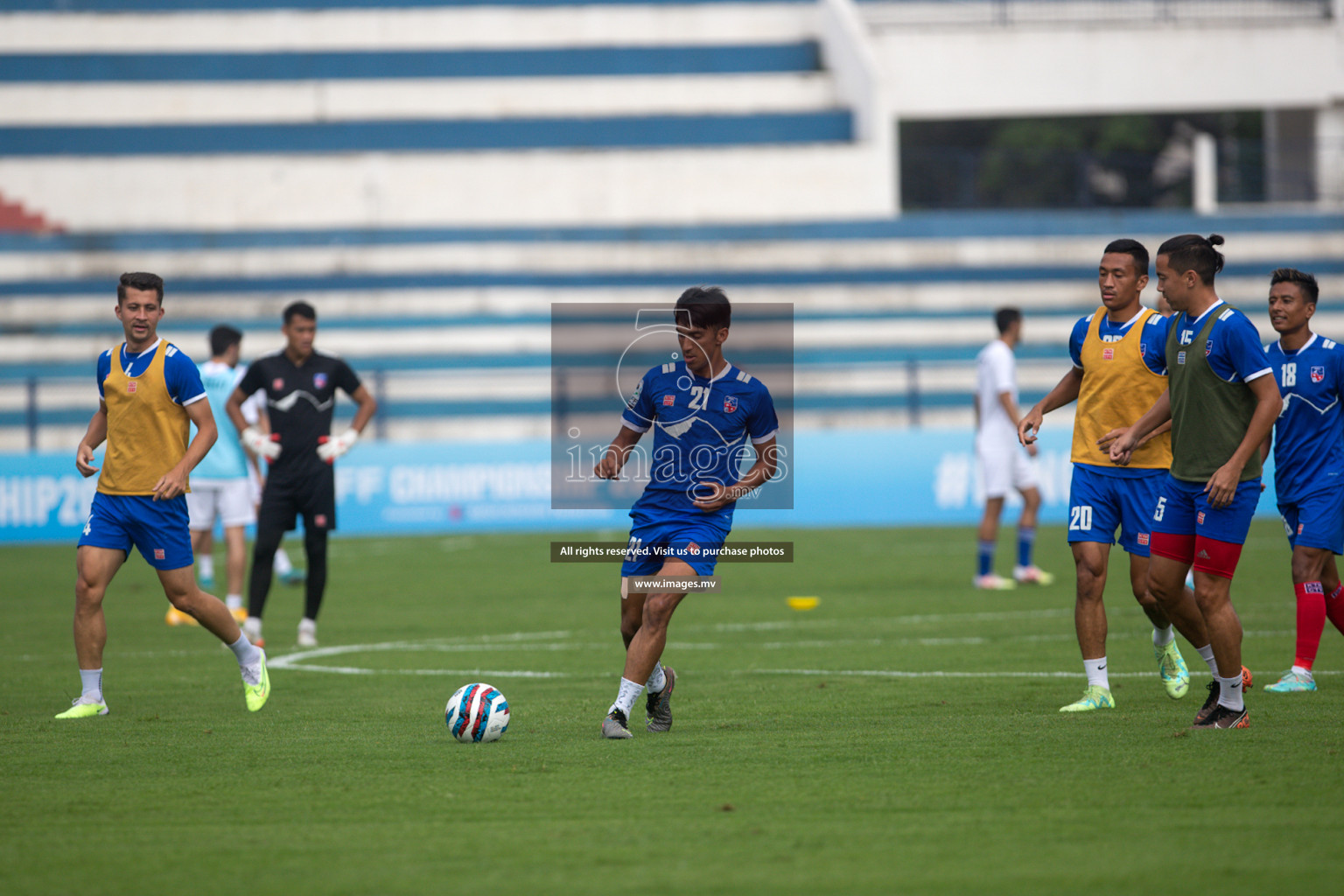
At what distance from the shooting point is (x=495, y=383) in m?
25.6

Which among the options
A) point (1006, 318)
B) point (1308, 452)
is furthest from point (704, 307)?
point (1006, 318)

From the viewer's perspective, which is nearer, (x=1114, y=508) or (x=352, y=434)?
(x=1114, y=508)

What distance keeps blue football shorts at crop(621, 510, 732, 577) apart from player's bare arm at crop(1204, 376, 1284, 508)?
7.55 ft

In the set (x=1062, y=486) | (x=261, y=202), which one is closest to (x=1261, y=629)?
(x=1062, y=486)

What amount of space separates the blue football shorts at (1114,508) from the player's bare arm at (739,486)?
5.77 feet

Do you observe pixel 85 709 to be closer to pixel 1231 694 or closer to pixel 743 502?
pixel 1231 694

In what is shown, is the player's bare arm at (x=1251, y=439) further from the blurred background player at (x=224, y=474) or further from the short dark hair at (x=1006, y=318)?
the blurred background player at (x=224, y=474)

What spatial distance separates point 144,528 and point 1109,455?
17.5 ft

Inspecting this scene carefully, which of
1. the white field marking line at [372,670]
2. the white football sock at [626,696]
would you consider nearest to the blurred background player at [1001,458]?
the white field marking line at [372,670]

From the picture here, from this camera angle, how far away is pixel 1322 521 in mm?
8297

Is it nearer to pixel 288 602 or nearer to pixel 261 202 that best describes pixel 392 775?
pixel 288 602

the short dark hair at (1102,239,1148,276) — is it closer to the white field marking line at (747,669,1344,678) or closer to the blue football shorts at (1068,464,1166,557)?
the blue football shorts at (1068,464,1166,557)

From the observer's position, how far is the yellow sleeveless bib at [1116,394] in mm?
8031

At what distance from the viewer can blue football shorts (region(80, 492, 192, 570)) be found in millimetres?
8305
